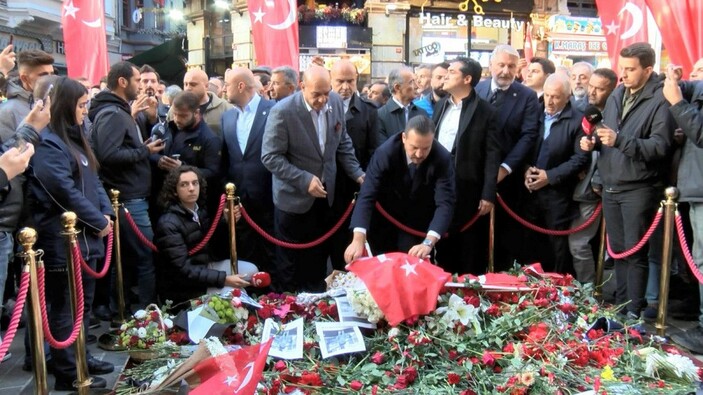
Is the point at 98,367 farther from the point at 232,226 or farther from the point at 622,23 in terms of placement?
the point at 622,23

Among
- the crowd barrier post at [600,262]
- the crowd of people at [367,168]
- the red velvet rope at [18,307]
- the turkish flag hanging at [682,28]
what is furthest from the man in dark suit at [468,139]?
the red velvet rope at [18,307]

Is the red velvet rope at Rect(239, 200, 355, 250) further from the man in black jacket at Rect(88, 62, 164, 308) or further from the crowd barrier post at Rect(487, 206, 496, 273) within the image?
the crowd barrier post at Rect(487, 206, 496, 273)

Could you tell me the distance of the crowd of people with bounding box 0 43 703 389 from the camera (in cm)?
475

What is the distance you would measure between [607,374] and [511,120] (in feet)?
8.91

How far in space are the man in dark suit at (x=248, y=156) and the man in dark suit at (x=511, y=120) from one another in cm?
210

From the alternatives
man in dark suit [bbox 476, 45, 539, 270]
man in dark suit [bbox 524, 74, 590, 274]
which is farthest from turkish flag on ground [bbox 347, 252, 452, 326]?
man in dark suit [bbox 524, 74, 590, 274]

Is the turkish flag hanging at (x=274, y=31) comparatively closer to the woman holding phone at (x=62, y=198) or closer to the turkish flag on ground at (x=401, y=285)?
the woman holding phone at (x=62, y=198)

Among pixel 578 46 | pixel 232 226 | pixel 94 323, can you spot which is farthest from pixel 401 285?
pixel 578 46

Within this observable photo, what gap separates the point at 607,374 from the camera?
141 inches

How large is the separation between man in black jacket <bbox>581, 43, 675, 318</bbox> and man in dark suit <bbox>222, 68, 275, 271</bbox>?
2793mm

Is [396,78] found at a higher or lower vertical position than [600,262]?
higher

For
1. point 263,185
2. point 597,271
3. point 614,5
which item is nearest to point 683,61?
point 614,5

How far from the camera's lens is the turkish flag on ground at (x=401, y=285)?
4.01m

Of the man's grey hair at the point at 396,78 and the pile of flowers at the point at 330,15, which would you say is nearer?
the man's grey hair at the point at 396,78
